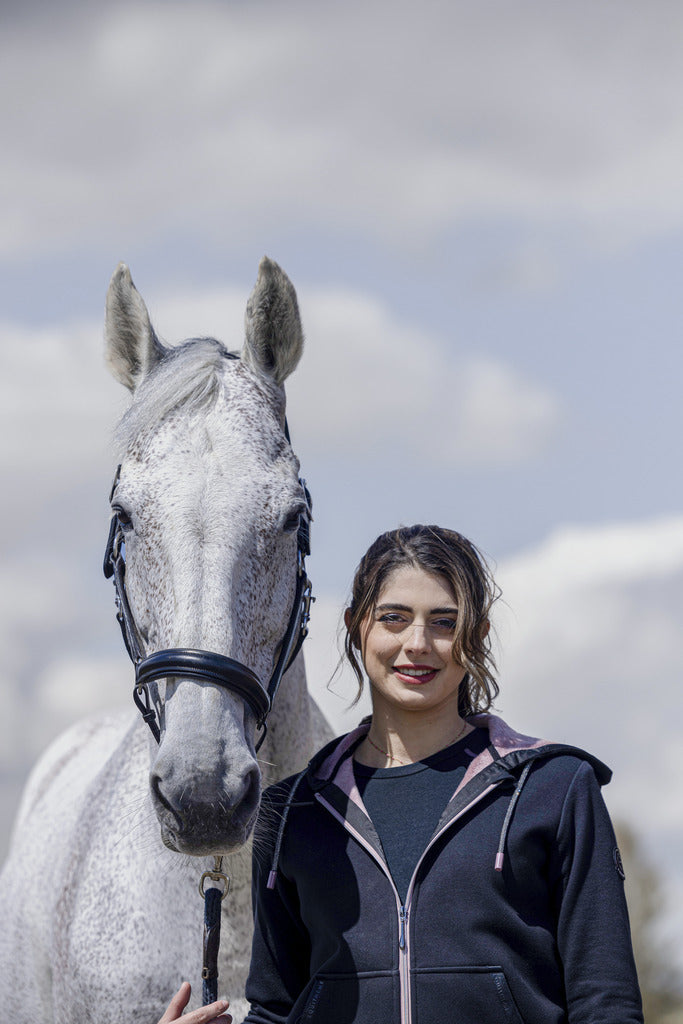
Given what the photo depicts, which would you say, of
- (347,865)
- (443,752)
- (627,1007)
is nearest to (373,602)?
(443,752)

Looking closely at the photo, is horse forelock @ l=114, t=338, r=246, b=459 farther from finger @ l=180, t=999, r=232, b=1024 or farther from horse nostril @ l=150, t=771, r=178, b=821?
finger @ l=180, t=999, r=232, b=1024

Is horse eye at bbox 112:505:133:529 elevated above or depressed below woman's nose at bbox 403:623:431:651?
above

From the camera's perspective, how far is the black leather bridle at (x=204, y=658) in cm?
301

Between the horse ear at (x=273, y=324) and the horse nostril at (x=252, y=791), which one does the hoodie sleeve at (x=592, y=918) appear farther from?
the horse ear at (x=273, y=324)

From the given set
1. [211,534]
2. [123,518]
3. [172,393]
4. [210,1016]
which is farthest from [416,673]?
[172,393]

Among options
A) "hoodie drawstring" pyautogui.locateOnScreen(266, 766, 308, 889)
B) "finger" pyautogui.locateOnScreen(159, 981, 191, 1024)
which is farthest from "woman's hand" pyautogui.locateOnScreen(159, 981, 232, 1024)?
"hoodie drawstring" pyautogui.locateOnScreen(266, 766, 308, 889)

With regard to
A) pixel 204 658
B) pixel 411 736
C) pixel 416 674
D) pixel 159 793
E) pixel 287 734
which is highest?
pixel 287 734

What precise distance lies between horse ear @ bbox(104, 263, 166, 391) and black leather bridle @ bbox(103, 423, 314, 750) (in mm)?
552

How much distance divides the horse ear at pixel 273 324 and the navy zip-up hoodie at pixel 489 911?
5.85 ft

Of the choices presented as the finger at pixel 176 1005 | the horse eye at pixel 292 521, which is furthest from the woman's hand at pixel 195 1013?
the horse eye at pixel 292 521

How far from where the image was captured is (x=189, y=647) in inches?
121

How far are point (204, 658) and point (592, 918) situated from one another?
1191mm

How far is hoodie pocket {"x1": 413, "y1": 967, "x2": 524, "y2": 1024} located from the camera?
2.51m

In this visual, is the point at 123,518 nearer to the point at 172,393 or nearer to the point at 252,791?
the point at 172,393
